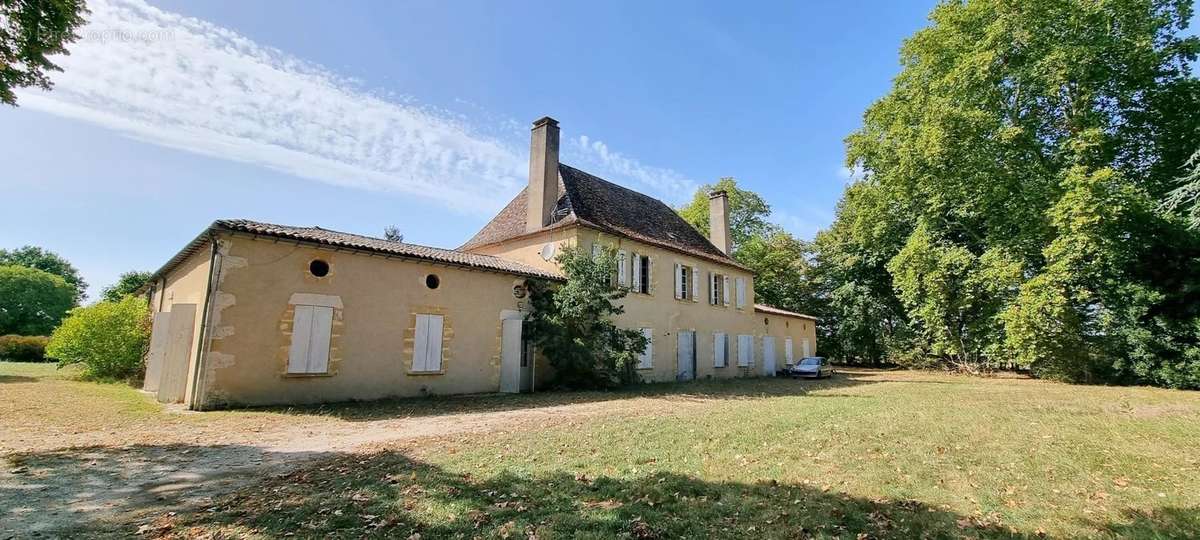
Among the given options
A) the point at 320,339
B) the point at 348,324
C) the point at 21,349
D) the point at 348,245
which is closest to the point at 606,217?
the point at 348,245

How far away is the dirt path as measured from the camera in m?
4.14

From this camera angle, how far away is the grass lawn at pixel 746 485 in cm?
386

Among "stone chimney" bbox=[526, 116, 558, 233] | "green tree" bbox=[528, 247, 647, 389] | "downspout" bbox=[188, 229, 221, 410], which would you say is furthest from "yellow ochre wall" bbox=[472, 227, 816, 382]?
"downspout" bbox=[188, 229, 221, 410]

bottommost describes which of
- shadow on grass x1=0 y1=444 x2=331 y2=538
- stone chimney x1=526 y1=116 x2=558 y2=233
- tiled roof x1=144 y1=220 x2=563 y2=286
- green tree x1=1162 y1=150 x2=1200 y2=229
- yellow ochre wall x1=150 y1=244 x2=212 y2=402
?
shadow on grass x1=0 y1=444 x2=331 y2=538

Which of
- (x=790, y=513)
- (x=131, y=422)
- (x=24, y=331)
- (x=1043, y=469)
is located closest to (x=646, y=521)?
(x=790, y=513)

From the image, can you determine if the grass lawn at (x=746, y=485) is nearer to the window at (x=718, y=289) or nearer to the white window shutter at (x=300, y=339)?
the white window shutter at (x=300, y=339)

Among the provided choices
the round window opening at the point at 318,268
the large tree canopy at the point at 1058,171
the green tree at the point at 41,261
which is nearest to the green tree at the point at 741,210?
the large tree canopy at the point at 1058,171

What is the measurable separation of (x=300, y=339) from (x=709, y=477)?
8906 mm

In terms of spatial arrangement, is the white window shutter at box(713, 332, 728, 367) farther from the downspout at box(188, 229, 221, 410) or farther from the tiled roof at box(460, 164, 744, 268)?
the downspout at box(188, 229, 221, 410)

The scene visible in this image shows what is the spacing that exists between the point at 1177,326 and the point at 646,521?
22.8 metres

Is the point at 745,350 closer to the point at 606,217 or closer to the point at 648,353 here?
the point at 648,353

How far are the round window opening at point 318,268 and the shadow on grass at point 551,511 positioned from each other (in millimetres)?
6722

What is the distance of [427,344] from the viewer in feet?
40.4

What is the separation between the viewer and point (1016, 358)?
20.3 m
